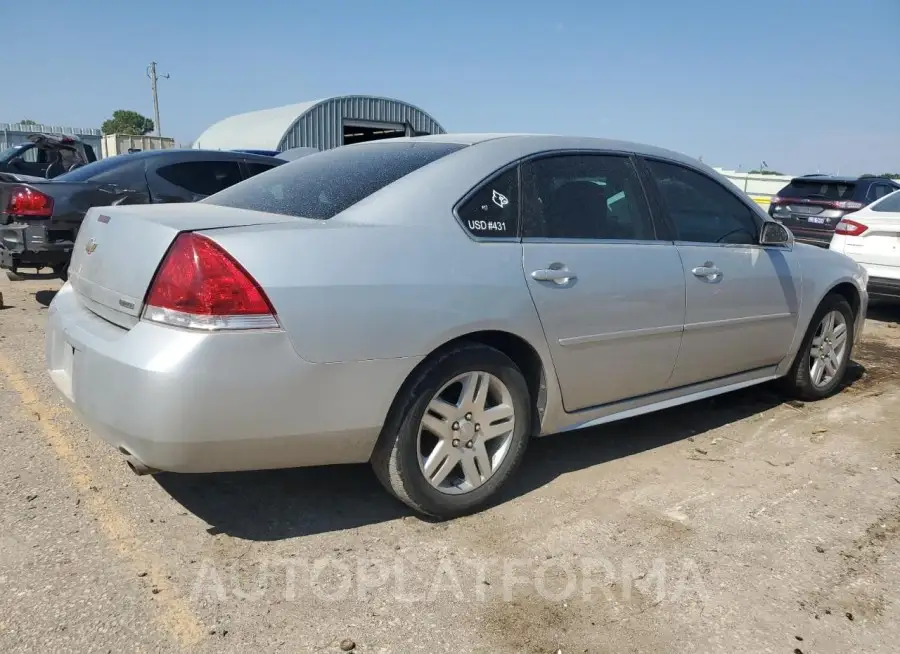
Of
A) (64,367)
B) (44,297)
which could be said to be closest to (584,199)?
(64,367)

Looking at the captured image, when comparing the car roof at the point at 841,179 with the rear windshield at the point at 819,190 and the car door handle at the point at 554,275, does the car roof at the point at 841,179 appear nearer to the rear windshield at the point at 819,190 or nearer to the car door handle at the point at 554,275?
the rear windshield at the point at 819,190

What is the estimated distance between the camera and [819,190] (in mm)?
11688

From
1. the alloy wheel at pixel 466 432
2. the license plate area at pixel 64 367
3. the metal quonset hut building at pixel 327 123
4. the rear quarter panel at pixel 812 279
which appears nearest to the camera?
the license plate area at pixel 64 367

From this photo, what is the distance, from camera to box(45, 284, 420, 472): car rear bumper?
235cm

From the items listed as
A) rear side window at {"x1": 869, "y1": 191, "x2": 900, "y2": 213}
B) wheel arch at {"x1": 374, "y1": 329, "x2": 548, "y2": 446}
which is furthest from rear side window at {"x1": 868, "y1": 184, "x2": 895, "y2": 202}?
wheel arch at {"x1": 374, "y1": 329, "x2": 548, "y2": 446}

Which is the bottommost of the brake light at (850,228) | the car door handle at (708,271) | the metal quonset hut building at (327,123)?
the brake light at (850,228)

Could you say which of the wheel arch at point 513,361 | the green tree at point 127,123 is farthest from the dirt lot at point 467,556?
the green tree at point 127,123

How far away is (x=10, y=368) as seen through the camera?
4777 millimetres

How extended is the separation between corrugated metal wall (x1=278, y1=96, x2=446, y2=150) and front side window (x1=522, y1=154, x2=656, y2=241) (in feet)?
70.1

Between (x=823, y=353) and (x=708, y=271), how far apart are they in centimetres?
156

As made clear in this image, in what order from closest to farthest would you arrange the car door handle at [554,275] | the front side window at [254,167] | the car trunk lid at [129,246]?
the car trunk lid at [129,246], the car door handle at [554,275], the front side window at [254,167]

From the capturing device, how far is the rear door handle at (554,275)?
3.06 m

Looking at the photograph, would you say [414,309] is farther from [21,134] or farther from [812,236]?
[21,134]

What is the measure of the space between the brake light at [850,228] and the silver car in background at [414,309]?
13.5 ft
